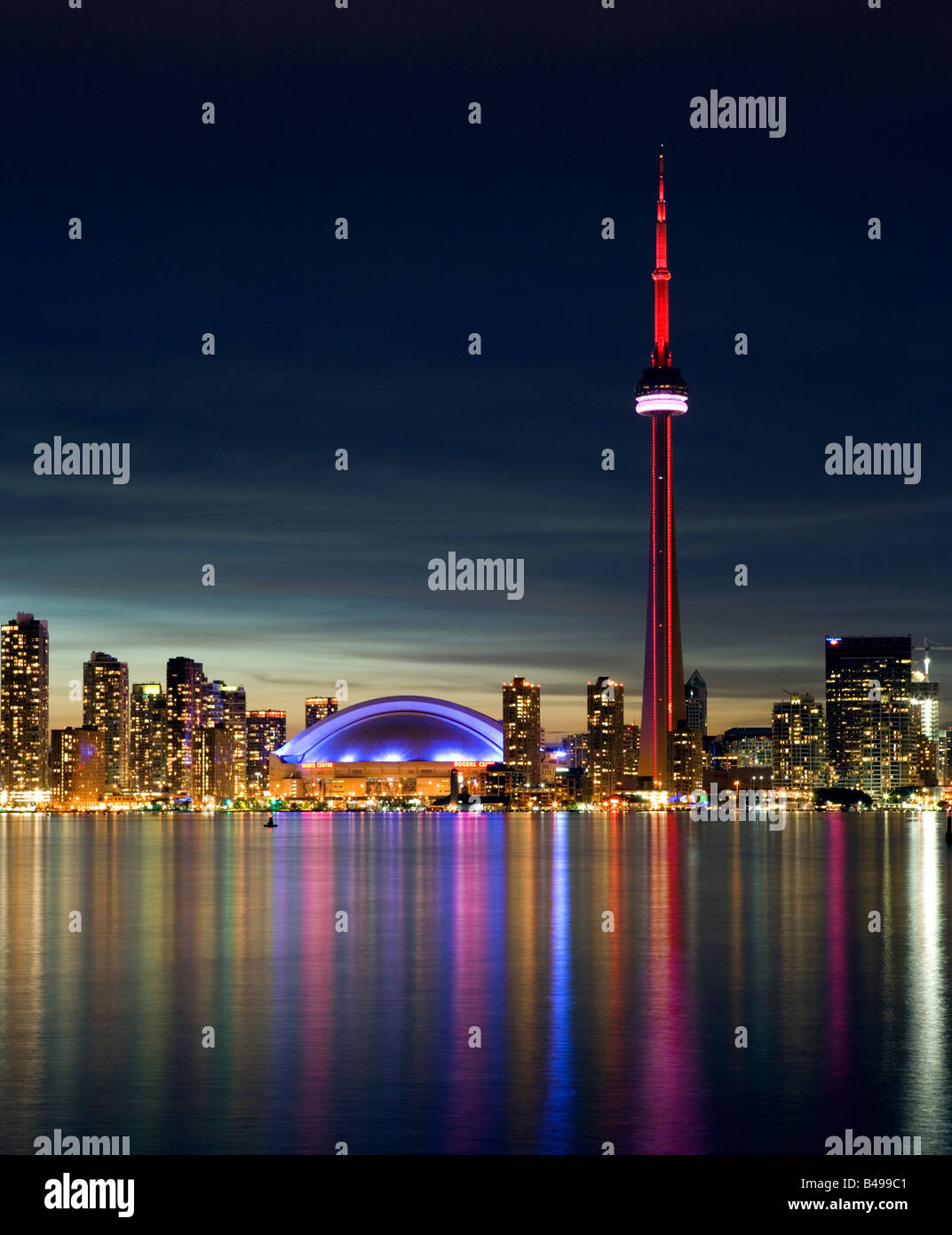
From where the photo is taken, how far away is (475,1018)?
40.2 m

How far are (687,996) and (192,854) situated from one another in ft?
317

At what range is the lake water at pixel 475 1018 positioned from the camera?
92.8 feet

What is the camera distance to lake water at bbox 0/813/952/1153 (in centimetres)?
2828

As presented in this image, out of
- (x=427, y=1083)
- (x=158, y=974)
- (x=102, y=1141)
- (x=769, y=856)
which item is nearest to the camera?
(x=102, y=1141)

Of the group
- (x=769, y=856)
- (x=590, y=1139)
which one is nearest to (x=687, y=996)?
(x=590, y=1139)

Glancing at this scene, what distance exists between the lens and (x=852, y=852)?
140m

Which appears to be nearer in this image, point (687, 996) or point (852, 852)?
point (687, 996)

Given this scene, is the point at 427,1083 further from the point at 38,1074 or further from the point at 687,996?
the point at 687,996

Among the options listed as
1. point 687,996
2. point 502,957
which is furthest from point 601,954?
point 687,996
